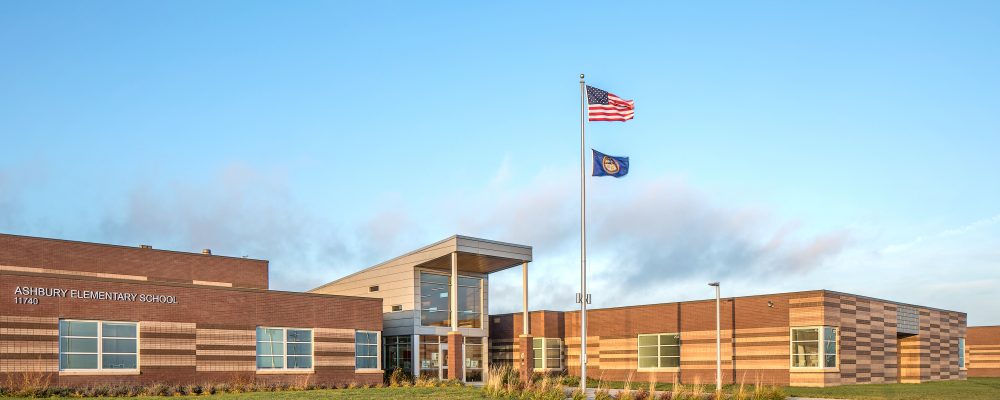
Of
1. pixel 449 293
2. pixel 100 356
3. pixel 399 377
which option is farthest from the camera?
pixel 449 293

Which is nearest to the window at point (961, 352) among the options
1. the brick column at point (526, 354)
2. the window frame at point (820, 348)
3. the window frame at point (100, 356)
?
the window frame at point (820, 348)

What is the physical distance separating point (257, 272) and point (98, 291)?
15.6m

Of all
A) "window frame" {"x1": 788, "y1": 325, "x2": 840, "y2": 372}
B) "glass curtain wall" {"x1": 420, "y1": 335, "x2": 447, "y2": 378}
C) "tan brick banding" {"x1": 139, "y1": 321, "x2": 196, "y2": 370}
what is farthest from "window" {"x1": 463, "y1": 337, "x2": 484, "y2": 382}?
"tan brick banding" {"x1": 139, "y1": 321, "x2": 196, "y2": 370}

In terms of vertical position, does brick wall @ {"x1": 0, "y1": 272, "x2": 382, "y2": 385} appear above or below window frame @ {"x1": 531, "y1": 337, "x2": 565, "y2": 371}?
above

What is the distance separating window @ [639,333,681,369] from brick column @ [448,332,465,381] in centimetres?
1084

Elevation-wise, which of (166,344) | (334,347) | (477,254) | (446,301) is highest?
(477,254)

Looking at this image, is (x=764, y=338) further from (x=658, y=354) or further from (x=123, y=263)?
(x=123, y=263)

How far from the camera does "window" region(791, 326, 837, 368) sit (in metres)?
41.9

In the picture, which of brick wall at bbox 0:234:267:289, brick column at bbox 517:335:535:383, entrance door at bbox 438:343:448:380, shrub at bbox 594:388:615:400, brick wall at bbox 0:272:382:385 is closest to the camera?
shrub at bbox 594:388:615:400

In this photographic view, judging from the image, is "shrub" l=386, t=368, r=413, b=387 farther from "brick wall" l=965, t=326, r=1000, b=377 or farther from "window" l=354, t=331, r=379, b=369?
"brick wall" l=965, t=326, r=1000, b=377

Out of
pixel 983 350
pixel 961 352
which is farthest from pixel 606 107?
pixel 983 350

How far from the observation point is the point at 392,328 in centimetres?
4678

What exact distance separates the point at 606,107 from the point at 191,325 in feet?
59.6

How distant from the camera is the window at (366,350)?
4141cm
